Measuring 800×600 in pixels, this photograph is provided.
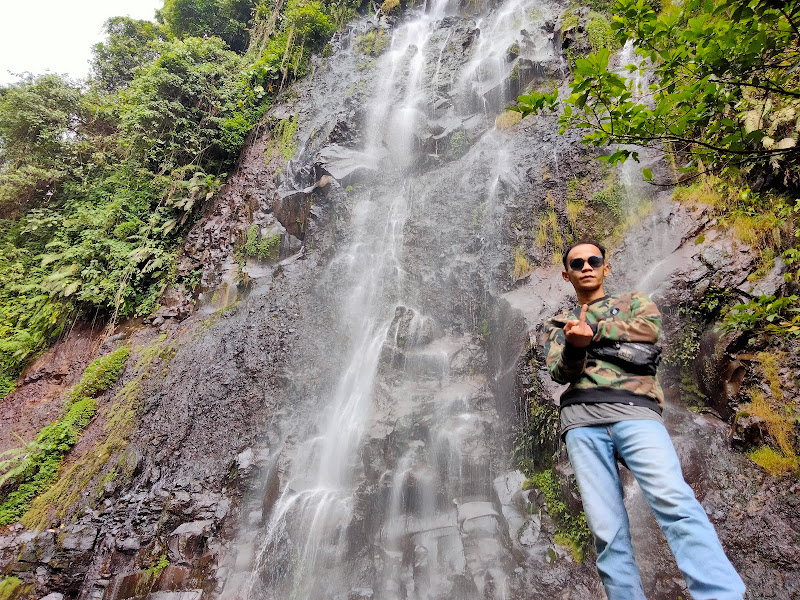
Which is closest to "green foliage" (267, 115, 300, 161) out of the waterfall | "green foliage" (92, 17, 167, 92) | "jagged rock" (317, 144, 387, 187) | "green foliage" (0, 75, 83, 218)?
the waterfall

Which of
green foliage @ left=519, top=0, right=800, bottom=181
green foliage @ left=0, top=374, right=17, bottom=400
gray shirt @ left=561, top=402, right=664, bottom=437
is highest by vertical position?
green foliage @ left=519, top=0, right=800, bottom=181

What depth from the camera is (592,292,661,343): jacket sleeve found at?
201 cm

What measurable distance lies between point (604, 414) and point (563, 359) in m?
0.32

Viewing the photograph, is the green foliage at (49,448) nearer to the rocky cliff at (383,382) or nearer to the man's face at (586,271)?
the rocky cliff at (383,382)

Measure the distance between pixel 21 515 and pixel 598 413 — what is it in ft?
33.4

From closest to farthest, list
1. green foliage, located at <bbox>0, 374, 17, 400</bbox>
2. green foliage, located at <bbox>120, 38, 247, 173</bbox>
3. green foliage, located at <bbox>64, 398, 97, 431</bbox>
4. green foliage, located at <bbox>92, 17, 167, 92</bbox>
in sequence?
1. green foliage, located at <bbox>64, 398, 97, 431</bbox>
2. green foliage, located at <bbox>0, 374, 17, 400</bbox>
3. green foliage, located at <bbox>120, 38, 247, 173</bbox>
4. green foliage, located at <bbox>92, 17, 167, 92</bbox>

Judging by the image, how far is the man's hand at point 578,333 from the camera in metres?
1.84

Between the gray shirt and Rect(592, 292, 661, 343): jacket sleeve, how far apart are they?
0.34 meters

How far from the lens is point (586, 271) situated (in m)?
2.29

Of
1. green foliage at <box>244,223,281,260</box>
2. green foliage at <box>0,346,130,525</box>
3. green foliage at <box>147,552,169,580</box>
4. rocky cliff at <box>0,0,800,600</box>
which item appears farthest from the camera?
green foliage at <box>244,223,281,260</box>

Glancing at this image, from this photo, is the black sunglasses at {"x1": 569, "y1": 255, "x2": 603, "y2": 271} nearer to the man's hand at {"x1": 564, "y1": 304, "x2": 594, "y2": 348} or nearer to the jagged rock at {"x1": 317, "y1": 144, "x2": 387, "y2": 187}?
the man's hand at {"x1": 564, "y1": 304, "x2": 594, "y2": 348}

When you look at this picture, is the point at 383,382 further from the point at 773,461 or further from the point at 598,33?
the point at 598,33

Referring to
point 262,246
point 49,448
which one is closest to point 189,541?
point 49,448

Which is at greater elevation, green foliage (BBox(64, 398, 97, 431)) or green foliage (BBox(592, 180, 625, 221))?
green foliage (BBox(592, 180, 625, 221))
